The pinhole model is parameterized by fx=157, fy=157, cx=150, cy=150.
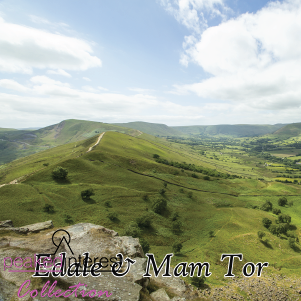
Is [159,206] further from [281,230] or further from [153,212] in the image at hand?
[281,230]

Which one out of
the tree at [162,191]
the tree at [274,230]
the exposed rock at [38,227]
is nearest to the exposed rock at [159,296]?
the exposed rock at [38,227]

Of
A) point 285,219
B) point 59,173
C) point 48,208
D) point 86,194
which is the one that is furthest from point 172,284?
point 285,219

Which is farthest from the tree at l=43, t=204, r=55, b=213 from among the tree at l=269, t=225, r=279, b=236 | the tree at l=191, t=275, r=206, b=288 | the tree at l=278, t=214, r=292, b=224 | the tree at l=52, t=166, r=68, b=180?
the tree at l=278, t=214, r=292, b=224

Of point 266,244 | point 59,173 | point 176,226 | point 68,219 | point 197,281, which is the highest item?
point 59,173

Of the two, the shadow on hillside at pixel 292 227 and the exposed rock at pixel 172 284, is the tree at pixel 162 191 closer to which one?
the exposed rock at pixel 172 284

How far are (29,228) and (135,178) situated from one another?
6013cm

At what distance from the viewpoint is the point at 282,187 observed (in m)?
132

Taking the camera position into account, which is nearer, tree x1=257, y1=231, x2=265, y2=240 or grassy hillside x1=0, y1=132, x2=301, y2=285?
grassy hillside x1=0, y1=132, x2=301, y2=285

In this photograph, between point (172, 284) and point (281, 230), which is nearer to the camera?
point (172, 284)

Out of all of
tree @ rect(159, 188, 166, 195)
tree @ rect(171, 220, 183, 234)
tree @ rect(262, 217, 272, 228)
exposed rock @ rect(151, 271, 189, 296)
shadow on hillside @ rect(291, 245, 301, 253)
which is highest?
tree @ rect(159, 188, 166, 195)

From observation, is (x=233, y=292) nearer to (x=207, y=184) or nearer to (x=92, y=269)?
(x=92, y=269)

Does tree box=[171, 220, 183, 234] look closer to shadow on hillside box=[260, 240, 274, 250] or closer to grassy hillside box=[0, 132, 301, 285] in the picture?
grassy hillside box=[0, 132, 301, 285]

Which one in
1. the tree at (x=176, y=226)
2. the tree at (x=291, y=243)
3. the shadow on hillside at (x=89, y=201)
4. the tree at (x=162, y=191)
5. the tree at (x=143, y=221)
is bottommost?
the tree at (x=291, y=243)

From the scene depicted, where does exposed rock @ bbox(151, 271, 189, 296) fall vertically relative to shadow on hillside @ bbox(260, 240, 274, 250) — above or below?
above
